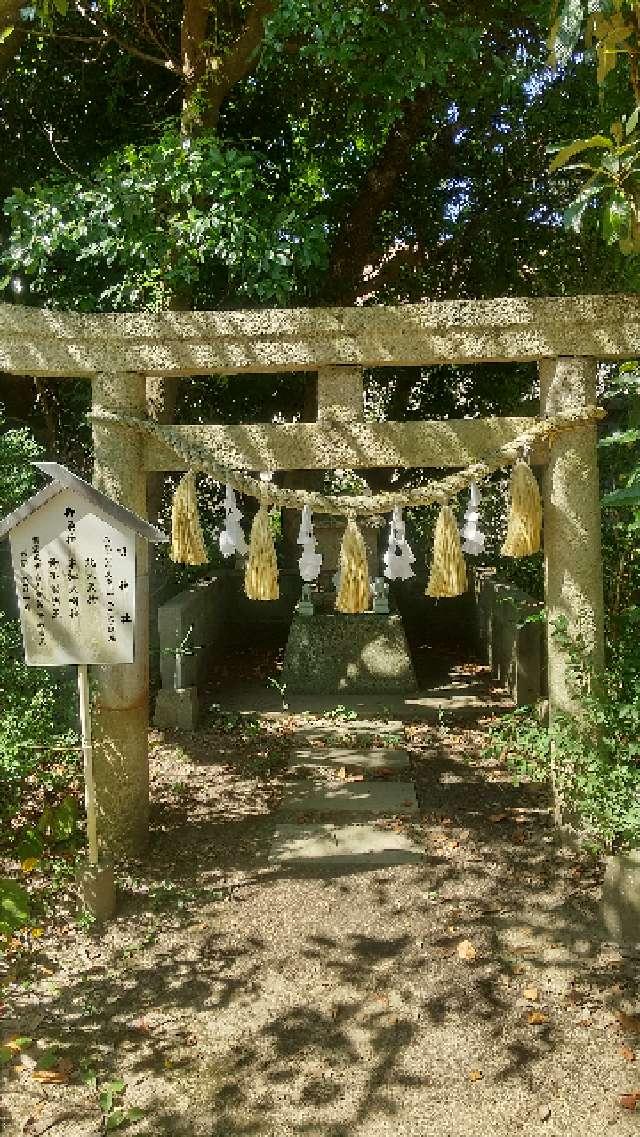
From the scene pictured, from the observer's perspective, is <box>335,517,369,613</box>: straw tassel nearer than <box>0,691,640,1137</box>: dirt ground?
No

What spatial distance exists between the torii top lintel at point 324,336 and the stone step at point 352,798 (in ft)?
10.3

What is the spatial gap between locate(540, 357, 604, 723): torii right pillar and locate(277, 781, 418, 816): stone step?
4.96 feet

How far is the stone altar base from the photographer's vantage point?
920 centimetres

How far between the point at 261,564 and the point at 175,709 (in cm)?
363

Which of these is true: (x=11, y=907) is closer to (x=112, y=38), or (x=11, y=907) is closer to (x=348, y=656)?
(x=348, y=656)

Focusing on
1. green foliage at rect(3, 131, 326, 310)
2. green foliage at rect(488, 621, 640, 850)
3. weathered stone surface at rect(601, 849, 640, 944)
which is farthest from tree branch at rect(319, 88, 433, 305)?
weathered stone surface at rect(601, 849, 640, 944)

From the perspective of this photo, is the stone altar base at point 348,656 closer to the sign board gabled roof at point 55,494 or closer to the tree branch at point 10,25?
the sign board gabled roof at point 55,494

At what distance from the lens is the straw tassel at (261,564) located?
4.87m

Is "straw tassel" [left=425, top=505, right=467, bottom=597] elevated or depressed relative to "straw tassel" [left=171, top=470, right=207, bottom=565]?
depressed

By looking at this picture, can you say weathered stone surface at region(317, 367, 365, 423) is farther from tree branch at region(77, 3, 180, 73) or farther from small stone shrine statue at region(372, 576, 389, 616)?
small stone shrine statue at region(372, 576, 389, 616)

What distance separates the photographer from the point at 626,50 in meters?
3.74

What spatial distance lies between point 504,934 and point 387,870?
3.02ft

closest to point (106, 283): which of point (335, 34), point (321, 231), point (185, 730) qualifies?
point (321, 231)

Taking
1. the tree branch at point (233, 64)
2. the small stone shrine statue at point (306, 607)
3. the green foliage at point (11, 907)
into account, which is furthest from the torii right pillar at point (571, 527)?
the small stone shrine statue at point (306, 607)
